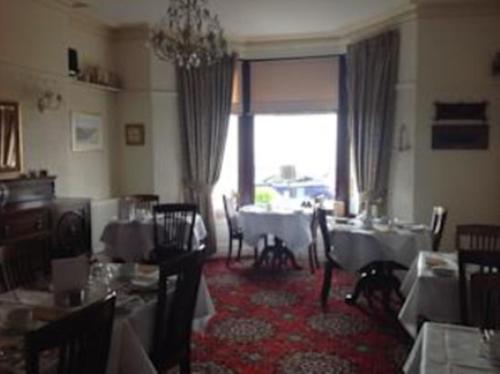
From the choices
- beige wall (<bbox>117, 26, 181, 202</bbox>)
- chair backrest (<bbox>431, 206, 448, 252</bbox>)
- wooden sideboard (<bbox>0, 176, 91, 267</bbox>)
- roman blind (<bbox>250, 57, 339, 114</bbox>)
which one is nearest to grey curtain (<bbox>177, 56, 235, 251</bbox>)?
beige wall (<bbox>117, 26, 181, 202</bbox>)

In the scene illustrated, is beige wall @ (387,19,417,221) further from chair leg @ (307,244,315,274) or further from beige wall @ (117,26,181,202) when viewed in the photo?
beige wall @ (117,26,181,202)

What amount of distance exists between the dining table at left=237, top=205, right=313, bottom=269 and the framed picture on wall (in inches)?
83.9

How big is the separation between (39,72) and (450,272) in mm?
4368

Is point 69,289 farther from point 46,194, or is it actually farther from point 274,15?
point 274,15

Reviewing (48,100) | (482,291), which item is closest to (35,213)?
(48,100)

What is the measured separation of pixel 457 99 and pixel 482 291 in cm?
384

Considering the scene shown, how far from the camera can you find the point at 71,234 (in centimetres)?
498

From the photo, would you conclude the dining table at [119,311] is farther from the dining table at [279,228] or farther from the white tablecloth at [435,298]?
the dining table at [279,228]

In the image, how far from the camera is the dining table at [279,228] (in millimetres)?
6055

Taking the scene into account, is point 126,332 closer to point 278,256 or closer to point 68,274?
point 68,274

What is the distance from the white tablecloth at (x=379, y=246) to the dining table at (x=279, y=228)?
1290 mm

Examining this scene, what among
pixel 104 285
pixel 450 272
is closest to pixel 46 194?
pixel 104 285

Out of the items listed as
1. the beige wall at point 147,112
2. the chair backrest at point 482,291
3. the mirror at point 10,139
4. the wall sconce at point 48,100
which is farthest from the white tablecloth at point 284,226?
the chair backrest at point 482,291

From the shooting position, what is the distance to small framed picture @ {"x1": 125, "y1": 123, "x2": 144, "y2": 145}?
6.64 metres
